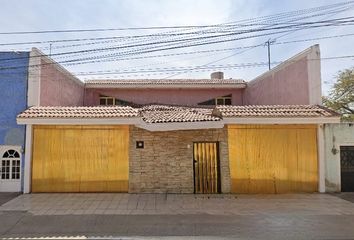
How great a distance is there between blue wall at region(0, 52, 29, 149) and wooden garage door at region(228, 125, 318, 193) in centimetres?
818

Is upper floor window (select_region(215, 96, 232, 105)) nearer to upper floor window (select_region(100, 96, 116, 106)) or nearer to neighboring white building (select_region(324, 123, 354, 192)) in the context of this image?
upper floor window (select_region(100, 96, 116, 106))

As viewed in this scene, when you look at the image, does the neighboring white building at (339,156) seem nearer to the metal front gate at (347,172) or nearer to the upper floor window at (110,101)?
the metal front gate at (347,172)

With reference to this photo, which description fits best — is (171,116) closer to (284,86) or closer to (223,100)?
(284,86)

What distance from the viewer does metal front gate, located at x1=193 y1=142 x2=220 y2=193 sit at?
530 inches

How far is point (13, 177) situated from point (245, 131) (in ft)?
29.9

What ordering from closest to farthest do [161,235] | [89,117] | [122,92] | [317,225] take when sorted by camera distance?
[161,235] < [317,225] < [89,117] < [122,92]

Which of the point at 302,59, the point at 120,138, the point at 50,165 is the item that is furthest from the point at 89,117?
the point at 302,59

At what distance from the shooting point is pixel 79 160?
13266 mm

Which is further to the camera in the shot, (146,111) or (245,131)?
(146,111)

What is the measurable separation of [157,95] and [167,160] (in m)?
8.78

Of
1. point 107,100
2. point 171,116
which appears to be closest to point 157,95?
point 107,100

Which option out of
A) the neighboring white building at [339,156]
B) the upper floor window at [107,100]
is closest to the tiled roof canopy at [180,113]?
the neighboring white building at [339,156]

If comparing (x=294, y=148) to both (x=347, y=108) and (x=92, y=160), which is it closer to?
(x=92, y=160)

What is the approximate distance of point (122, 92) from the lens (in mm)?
21453
